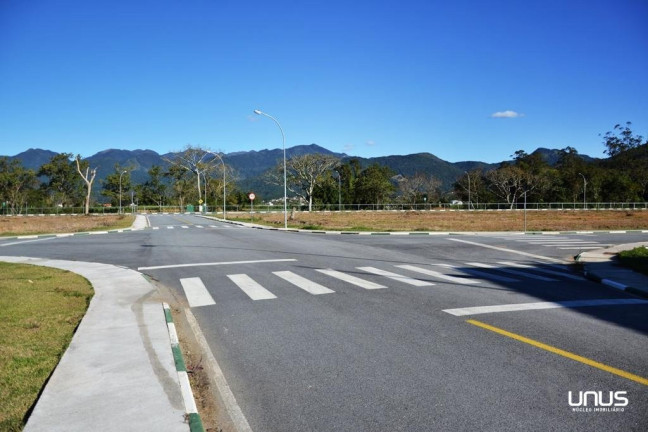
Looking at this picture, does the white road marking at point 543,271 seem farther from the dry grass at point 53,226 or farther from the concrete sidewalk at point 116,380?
the dry grass at point 53,226

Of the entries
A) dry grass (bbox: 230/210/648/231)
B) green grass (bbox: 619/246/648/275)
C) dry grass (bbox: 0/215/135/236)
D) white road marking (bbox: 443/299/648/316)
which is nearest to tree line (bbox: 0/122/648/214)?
dry grass (bbox: 230/210/648/231)

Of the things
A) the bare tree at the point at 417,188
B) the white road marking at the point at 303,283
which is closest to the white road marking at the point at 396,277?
the white road marking at the point at 303,283

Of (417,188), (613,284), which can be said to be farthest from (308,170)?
(613,284)

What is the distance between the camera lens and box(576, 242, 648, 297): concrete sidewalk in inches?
400

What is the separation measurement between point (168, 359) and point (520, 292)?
286 inches

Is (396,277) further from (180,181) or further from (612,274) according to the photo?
(180,181)

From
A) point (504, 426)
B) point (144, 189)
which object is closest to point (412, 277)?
point (504, 426)

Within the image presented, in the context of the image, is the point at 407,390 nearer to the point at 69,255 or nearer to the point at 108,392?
the point at 108,392

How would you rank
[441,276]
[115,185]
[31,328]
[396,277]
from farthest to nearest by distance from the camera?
[115,185] < [441,276] < [396,277] < [31,328]

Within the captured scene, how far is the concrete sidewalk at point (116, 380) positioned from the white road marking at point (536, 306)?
471 cm

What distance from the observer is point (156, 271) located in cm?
1289

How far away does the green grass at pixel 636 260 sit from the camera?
12.7m

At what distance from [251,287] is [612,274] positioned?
30.9ft

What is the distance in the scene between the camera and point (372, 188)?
305 feet
